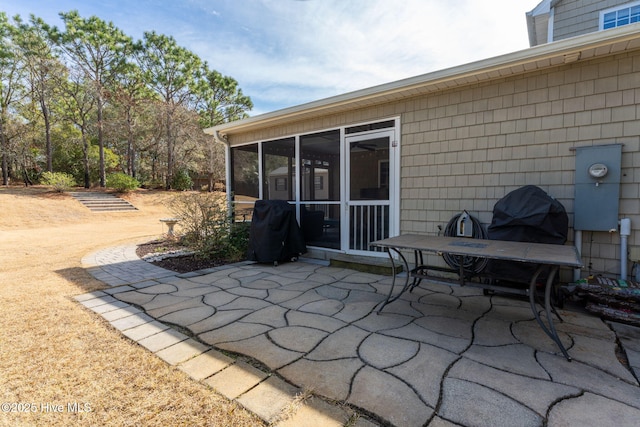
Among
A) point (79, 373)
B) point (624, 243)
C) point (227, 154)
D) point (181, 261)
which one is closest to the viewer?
point (79, 373)

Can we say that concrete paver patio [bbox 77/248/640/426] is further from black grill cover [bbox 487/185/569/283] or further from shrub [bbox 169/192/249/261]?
shrub [bbox 169/192/249/261]

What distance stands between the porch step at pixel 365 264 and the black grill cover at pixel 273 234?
0.73 meters

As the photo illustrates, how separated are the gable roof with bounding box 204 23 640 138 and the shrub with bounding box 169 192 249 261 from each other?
7.00 feet

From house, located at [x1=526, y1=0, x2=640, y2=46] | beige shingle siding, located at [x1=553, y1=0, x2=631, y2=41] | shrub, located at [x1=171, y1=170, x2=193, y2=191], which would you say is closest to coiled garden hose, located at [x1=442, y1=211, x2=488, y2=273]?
house, located at [x1=526, y1=0, x2=640, y2=46]

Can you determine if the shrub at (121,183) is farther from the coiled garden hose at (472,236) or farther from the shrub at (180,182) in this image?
the coiled garden hose at (472,236)

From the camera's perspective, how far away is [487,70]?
3203 millimetres

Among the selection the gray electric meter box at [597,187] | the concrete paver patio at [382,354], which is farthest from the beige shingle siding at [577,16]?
the concrete paver patio at [382,354]

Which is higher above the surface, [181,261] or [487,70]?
[487,70]

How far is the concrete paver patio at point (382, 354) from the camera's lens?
1.49 m

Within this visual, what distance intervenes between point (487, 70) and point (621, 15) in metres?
4.79

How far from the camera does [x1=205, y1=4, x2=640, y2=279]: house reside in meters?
2.87

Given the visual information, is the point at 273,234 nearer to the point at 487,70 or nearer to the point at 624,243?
the point at 487,70

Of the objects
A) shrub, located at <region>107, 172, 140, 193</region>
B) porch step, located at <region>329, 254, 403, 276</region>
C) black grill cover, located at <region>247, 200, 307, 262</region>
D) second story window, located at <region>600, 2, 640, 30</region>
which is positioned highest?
second story window, located at <region>600, 2, 640, 30</region>

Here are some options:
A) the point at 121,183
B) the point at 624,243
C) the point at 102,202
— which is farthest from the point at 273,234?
the point at 121,183
